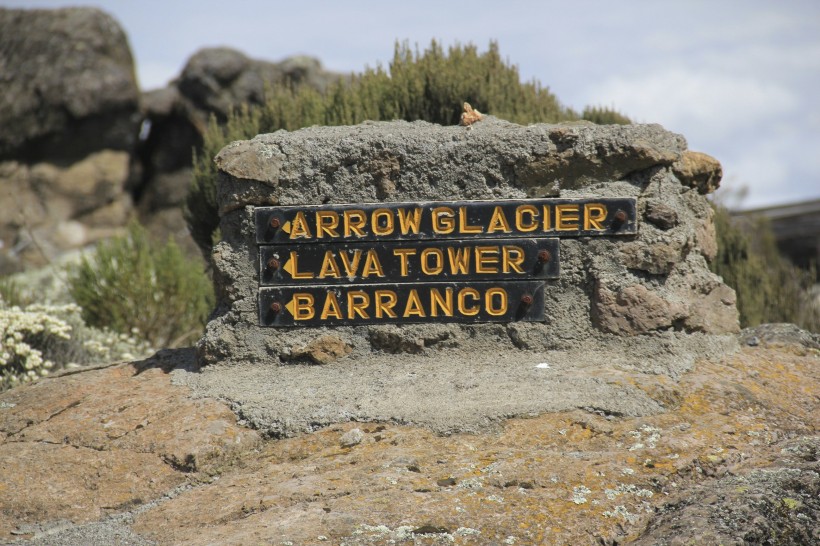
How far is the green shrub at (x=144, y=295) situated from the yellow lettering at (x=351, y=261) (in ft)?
11.9

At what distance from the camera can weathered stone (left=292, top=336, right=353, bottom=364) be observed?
4.90 m

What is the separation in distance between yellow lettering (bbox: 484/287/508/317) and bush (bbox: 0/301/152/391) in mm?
2846

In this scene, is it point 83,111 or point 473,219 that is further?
point 83,111

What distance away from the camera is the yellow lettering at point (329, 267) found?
16.1 feet

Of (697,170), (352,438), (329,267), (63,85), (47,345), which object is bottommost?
(47,345)

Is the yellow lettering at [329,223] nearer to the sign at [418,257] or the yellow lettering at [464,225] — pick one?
the sign at [418,257]

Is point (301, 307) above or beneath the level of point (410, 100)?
beneath

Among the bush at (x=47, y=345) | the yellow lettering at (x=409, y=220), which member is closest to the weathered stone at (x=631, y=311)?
the yellow lettering at (x=409, y=220)

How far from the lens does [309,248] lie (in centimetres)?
494

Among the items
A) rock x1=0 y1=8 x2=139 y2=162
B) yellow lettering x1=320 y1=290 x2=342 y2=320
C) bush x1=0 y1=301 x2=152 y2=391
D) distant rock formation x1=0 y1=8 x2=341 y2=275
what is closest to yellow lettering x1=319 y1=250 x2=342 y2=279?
yellow lettering x1=320 y1=290 x2=342 y2=320

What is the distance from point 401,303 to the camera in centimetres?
491

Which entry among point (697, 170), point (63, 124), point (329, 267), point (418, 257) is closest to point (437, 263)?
point (418, 257)

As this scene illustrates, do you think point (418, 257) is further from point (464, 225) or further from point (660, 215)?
point (660, 215)

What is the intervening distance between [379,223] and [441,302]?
51 cm
